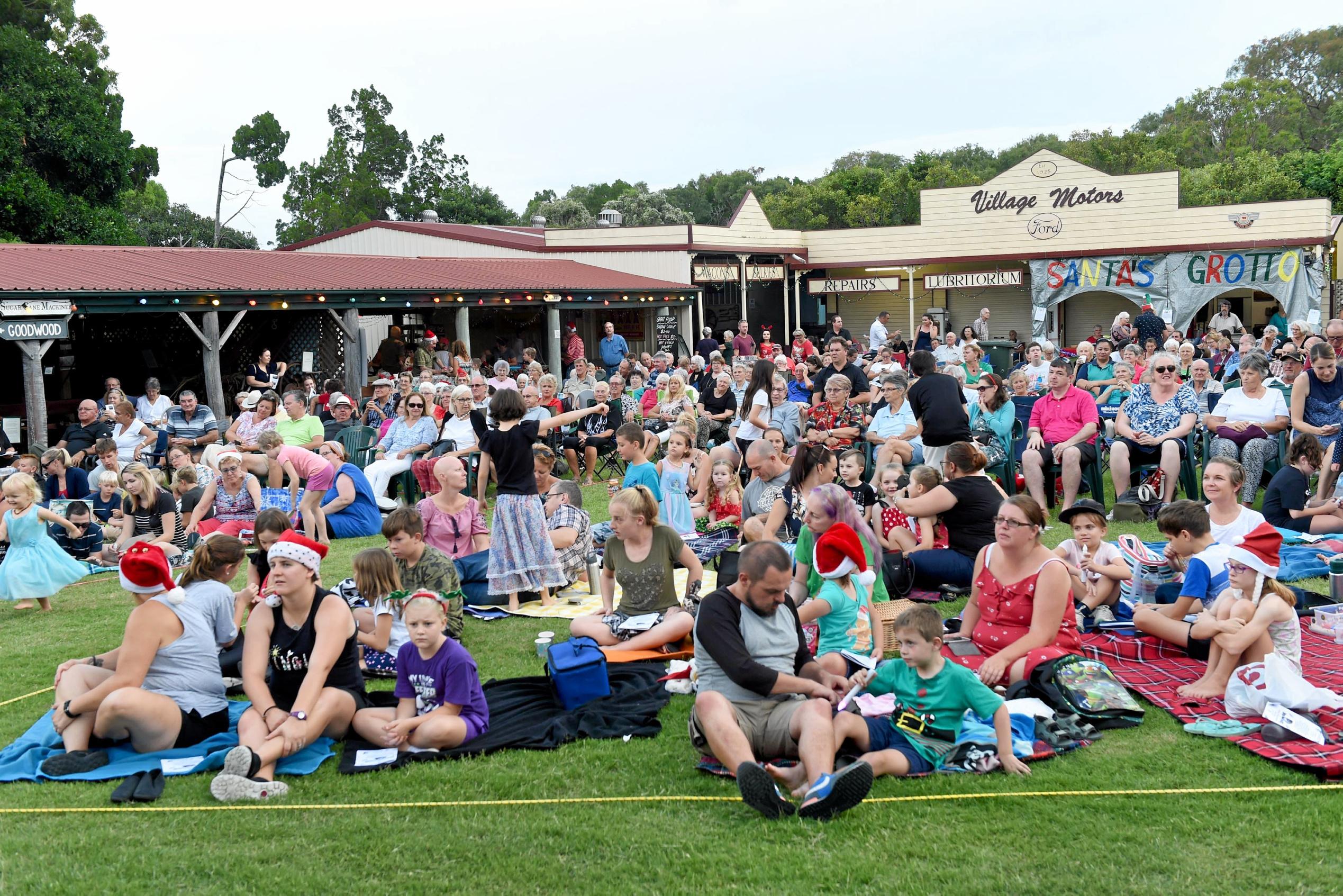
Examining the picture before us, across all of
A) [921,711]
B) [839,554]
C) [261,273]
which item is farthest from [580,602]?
[261,273]

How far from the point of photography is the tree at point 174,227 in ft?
148

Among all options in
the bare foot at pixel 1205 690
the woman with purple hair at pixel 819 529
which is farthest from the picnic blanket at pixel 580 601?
the bare foot at pixel 1205 690

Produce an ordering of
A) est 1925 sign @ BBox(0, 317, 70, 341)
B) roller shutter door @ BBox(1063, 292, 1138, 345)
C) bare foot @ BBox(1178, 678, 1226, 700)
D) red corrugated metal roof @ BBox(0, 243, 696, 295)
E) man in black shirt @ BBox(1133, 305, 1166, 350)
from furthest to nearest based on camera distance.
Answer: roller shutter door @ BBox(1063, 292, 1138, 345) < man in black shirt @ BBox(1133, 305, 1166, 350) < red corrugated metal roof @ BBox(0, 243, 696, 295) < est 1925 sign @ BBox(0, 317, 70, 341) < bare foot @ BBox(1178, 678, 1226, 700)

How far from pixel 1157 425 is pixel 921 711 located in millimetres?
5608

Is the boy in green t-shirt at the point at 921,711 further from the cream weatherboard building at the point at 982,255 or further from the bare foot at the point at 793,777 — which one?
the cream weatherboard building at the point at 982,255

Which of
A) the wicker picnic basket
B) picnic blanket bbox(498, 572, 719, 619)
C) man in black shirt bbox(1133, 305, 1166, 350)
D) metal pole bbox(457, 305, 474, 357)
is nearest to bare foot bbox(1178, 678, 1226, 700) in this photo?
the wicker picnic basket

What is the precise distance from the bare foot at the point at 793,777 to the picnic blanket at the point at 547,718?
2.79 ft

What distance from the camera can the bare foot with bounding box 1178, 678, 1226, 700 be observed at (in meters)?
4.88

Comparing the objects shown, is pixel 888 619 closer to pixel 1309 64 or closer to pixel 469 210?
pixel 469 210

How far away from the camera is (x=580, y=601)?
728 cm

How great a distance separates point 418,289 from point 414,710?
13.3 metres

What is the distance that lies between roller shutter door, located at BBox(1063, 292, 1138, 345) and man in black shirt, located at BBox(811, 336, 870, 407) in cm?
1691

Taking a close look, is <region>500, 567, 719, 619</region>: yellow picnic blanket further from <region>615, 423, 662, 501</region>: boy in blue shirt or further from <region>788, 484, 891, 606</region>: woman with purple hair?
<region>788, 484, 891, 606</region>: woman with purple hair

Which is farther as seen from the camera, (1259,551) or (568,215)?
(568,215)
